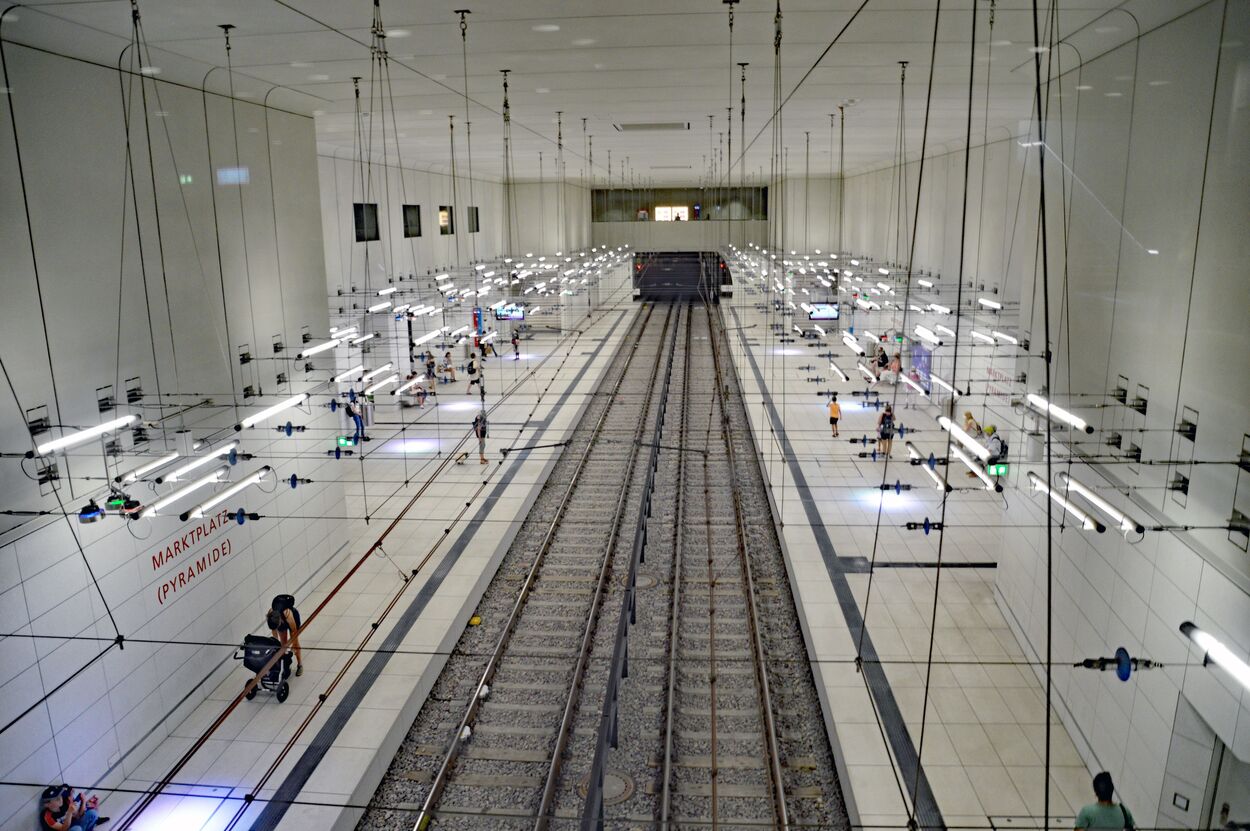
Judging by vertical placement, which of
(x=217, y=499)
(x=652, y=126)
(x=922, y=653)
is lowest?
(x=922, y=653)

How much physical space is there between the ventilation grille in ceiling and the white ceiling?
520 mm

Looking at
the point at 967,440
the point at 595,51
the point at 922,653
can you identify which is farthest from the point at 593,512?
the point at 595,51

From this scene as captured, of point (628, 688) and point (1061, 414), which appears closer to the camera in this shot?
point (1061, 414)

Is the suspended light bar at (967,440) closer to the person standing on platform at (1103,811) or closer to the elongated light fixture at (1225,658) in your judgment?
the person standing on platform at (1103,811)

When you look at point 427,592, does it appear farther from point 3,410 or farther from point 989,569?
point 989,569

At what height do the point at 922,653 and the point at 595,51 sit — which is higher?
the point at 595,51

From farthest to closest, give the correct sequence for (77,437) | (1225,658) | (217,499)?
(217,499) → (77,437) → (1225,658)

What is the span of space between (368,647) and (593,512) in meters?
4.98

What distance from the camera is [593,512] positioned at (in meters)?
13.8

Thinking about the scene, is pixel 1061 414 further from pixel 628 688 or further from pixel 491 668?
pixel 491 668

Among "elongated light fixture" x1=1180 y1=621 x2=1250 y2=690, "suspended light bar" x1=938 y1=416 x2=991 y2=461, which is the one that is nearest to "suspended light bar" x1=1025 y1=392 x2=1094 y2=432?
"suspended light bar" x1=938 y1=416 x2=991 y2=461

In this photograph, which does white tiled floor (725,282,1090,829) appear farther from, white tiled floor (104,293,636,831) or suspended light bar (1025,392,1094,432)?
white tiled floor (104,293,636,831)

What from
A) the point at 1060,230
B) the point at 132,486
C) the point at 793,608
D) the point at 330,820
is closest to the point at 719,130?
the point at 1060,230

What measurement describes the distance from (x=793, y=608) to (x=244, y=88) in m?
8.77
